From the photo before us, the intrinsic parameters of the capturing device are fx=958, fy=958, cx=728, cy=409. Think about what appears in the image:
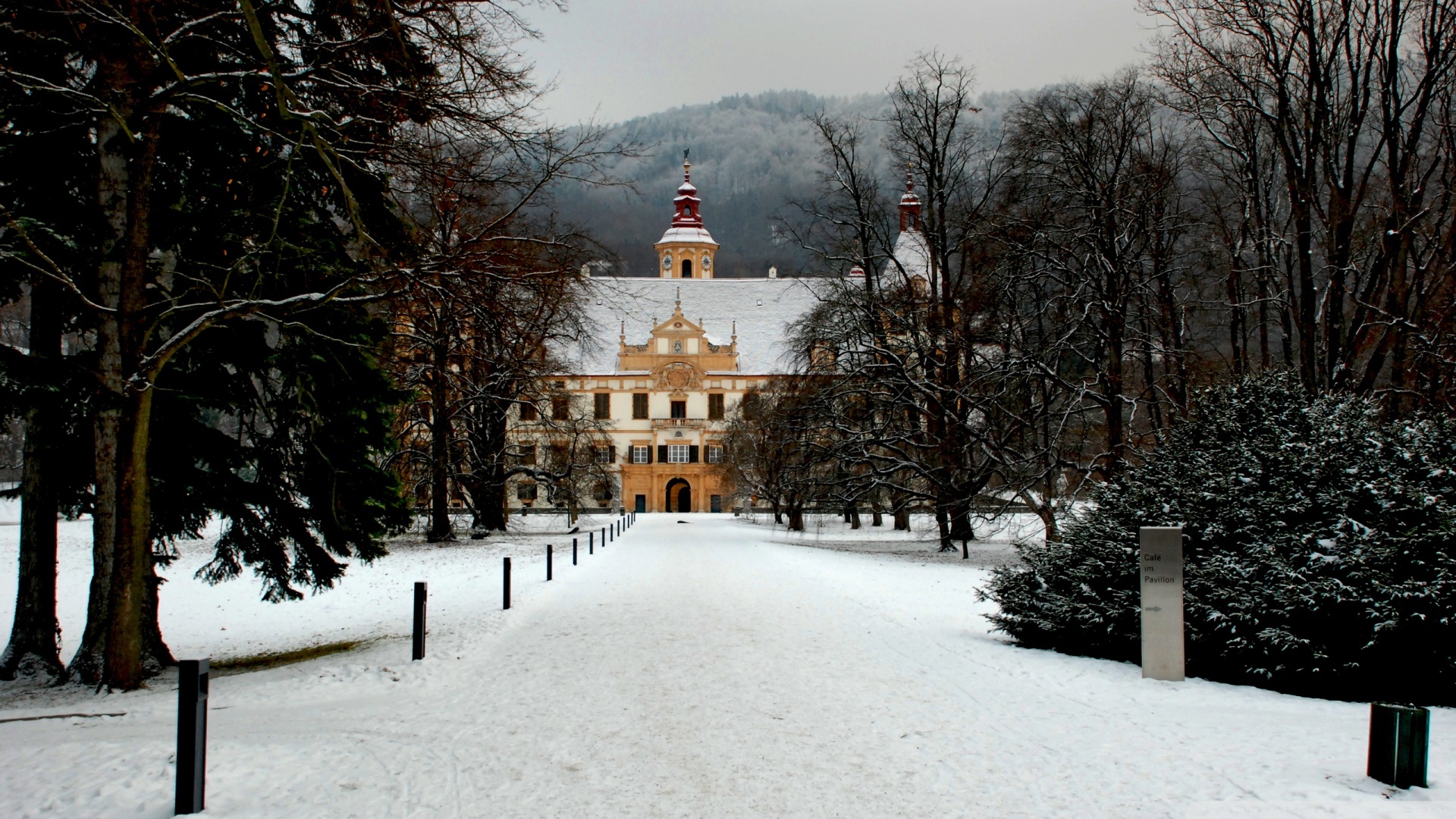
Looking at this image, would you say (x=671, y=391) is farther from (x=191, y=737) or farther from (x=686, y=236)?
(x=191, y=737)

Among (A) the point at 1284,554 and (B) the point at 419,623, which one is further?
(B) the point at 419,623

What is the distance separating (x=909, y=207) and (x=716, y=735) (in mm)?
31901

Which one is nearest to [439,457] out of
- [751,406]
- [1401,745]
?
[751,406]

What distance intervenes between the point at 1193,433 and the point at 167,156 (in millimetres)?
11216

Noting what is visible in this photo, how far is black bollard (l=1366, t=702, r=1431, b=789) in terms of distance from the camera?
5.32 m

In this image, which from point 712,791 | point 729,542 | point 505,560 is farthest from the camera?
point 729,542

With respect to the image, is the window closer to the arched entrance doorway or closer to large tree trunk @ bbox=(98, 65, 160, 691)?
the arched entrance doorway

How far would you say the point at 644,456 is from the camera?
77875 millimetres

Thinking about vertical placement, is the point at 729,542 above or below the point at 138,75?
below

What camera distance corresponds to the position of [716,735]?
6.67 meters

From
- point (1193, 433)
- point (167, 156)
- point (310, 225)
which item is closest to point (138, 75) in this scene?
point (167, 156)

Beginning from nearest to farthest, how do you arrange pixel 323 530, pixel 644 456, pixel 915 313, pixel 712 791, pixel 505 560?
pixel 712 791 → pixel 323 530 → pixel 505 560 → pixel 915 313 → pixel 644 456

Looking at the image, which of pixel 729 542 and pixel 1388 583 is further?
pixel 729 542

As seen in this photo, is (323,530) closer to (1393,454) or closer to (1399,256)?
(1393,454)
